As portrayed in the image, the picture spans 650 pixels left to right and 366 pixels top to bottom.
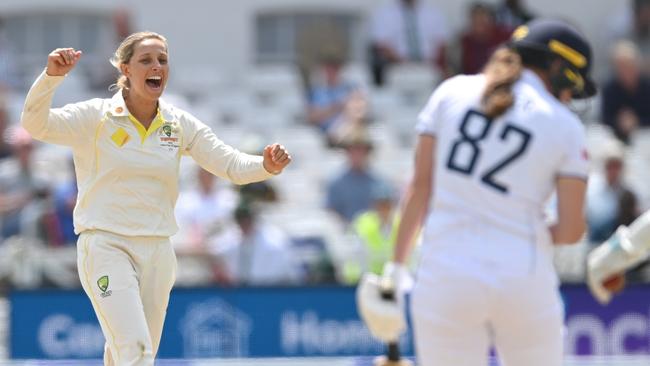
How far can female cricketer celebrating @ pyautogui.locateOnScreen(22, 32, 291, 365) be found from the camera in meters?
5.60

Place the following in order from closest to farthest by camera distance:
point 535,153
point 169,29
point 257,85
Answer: point 535,153, point 257,85, point 169,29

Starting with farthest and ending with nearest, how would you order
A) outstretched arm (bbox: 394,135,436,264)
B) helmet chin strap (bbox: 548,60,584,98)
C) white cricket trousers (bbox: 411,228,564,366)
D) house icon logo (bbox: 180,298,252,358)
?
house icon logo (bbox: 180,298,252,358), helmet chin strap (bbox: 548,60,584,98), outstretched arm (bbox: 394,135,436,264), white cricket trousers (bbox: 411,228,564,366)

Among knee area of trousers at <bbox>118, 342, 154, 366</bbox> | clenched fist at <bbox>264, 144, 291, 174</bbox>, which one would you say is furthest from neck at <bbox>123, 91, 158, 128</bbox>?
knee area of trousers at <bbox>118, 342, 154, 366</bbox>

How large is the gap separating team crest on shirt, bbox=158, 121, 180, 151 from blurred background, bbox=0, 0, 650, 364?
4956 mm

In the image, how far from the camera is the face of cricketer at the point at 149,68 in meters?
5.63

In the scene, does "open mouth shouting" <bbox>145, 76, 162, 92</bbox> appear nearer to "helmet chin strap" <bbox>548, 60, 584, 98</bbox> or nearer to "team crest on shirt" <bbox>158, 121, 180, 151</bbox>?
"team crest on shirt" <bbox>158, 121, 180, 151</bbox>

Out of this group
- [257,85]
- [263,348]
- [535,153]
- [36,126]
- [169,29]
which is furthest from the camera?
[169,29]

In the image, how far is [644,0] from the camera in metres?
15.3

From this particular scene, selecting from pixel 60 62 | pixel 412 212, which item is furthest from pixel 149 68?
pixel 412 212

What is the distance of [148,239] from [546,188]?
1451 mm

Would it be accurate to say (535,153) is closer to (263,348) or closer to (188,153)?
(188,153)

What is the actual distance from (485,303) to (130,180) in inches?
54.8

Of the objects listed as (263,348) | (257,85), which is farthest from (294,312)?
(257,85)

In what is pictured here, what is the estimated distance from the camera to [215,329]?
35.7 feet
